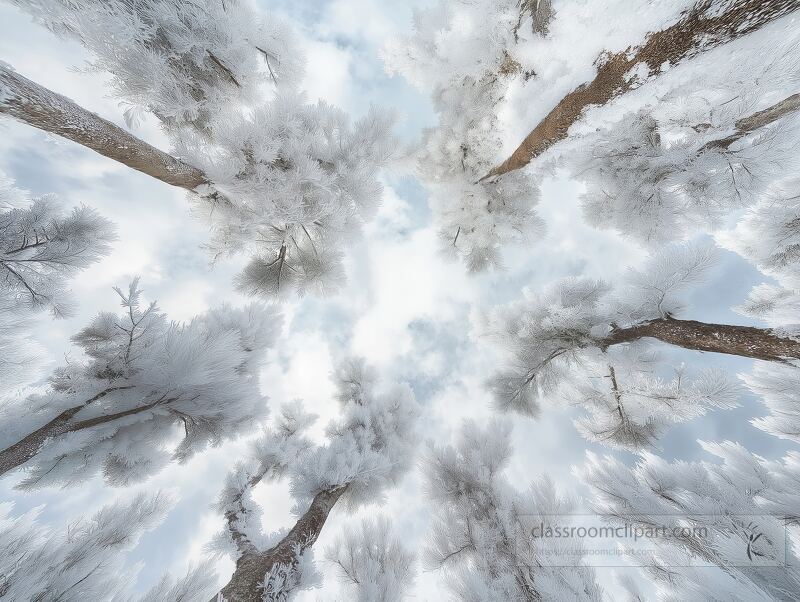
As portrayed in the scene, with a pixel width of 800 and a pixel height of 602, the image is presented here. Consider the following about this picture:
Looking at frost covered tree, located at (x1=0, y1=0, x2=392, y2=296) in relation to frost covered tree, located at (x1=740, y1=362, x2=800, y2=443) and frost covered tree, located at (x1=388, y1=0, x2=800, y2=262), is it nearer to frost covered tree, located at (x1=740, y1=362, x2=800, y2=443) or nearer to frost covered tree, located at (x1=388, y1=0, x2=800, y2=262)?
frost covered tree, located at (x1=388, y1=0, x2=800, y2=262)

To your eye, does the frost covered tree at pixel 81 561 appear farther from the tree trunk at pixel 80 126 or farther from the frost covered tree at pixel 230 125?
the tree trunk at pixel 80 126

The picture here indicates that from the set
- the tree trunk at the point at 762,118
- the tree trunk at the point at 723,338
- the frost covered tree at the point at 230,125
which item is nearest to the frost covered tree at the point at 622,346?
the tree trunk at the point at 723,338

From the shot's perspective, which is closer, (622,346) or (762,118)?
(762,118)

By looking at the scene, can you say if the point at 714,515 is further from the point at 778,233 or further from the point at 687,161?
the point at 687,161

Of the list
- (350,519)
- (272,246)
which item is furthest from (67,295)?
(350,519)

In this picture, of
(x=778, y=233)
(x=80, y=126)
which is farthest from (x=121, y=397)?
(x=778, y=233)

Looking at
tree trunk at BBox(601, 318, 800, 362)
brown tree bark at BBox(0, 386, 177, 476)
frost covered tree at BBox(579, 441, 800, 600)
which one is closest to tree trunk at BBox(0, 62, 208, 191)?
brown tree bark at BBox(0, 386, 177, 476)
